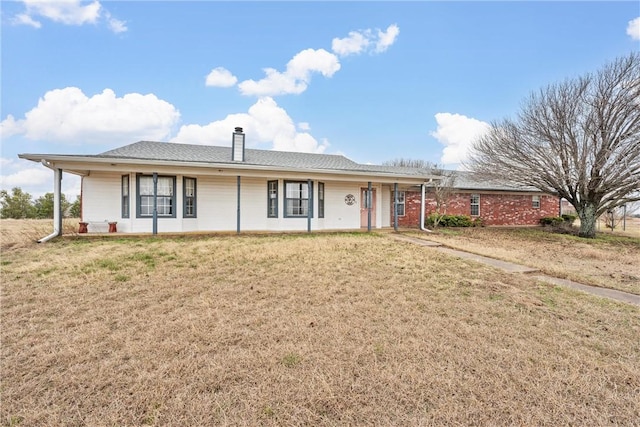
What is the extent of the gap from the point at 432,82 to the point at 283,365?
19.5 meters

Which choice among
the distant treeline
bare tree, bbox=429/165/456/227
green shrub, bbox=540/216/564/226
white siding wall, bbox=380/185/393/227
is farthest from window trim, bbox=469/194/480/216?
the distant treeline

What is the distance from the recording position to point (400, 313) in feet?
14.3

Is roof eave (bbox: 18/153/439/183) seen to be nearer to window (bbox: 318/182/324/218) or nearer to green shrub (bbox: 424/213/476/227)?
window (bbox: 318/182/324/218)

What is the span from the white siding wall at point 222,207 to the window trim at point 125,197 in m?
0.11

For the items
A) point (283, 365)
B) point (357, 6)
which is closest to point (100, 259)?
point (283, 365)

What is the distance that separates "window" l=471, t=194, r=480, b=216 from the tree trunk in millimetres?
5274

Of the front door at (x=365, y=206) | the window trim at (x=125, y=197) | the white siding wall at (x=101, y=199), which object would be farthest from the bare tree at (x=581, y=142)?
the white siding wall at (x=101, y=199)

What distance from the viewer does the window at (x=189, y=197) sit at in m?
12.5

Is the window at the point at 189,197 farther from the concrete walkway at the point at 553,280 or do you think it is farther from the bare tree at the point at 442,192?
the bare tree at the point at 442,192

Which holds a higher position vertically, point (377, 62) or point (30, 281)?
point (377, 62)

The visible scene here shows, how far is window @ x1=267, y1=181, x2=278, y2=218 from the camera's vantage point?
45.0 feet

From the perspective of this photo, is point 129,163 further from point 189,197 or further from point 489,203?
point 489,203

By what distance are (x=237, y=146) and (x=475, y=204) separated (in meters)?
15.5

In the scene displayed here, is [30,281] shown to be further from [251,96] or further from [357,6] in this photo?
[251,96]
